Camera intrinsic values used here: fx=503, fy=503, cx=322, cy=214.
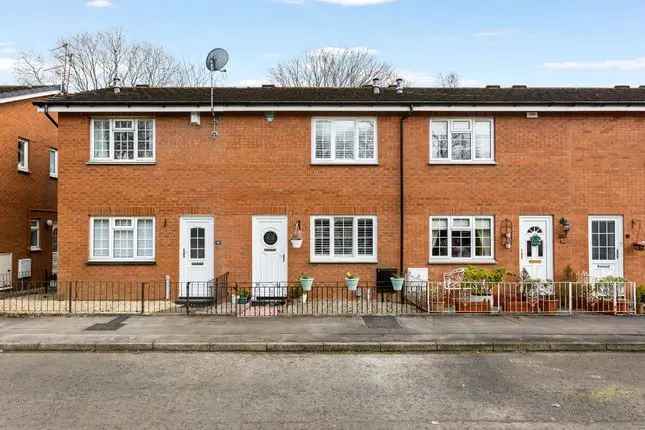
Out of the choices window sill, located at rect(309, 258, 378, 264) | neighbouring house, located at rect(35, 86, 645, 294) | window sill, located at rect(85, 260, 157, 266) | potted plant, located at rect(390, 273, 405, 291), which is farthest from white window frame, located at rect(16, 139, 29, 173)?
potted plant, located at rect(390, 273, 405, 291)

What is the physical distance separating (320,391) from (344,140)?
343 inches

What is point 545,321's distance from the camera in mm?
10750

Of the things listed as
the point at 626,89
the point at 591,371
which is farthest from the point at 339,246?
the point at 626,89

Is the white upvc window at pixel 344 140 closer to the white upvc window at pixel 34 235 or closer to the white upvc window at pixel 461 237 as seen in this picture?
the white upvc window at pixel 461 237

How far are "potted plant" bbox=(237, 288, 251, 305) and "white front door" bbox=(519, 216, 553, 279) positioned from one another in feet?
24.8

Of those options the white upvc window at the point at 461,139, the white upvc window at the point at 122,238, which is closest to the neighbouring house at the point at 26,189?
the white upvc window at the point at 122,238

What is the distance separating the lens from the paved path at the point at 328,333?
29.3ft

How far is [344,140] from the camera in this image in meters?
14.2

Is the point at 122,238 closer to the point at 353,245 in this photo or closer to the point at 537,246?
the point at 353,245

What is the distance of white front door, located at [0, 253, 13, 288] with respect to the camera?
1680cm

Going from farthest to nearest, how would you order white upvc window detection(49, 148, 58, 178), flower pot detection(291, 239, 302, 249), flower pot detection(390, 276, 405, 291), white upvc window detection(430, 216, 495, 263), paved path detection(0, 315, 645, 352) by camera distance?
1. white upvc window detection(49, 148, 58, 178)
2. white upvc window detection(430, 216, 495, 263)
3. flower pot detection(291, 239, 302, 249)
4. flower pot detection(390, 276, 405, 291)
5. paved path detection(0, 315, 645, 352)

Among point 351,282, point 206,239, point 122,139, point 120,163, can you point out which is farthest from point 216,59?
point 351,282

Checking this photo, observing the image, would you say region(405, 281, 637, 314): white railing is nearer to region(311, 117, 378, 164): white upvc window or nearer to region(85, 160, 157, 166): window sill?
region(311, 117, 378, 164): white upvc window

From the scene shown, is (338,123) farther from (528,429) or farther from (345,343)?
(528,429)
